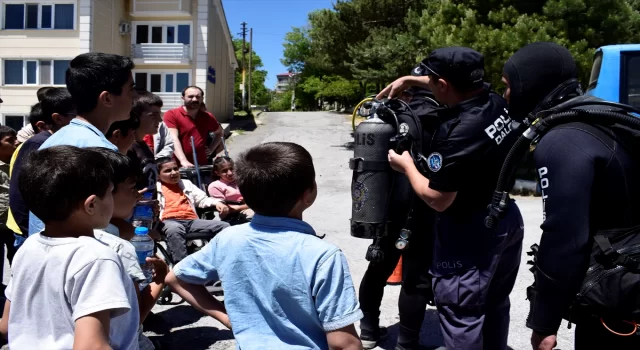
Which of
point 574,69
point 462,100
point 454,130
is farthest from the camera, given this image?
point 462,100

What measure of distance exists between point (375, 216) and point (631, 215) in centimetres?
155

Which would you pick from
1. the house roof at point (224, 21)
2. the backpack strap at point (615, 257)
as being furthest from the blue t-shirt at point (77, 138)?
the house roof at point (224, 21)

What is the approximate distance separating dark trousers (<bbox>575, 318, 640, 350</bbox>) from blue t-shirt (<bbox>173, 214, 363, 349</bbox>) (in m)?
0.96

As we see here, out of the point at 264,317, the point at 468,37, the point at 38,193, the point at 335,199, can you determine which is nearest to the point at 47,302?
the point at 38,193

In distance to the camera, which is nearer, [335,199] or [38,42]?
[335,199]

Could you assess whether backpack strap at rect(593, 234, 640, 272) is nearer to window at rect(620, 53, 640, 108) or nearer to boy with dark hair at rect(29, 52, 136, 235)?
boy with dark hair at rect(29, 52, 136, 235)

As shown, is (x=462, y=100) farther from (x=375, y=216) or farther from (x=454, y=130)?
(x=375, y=216)

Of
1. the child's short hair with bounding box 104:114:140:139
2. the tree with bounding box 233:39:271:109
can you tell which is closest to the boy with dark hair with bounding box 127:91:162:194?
the child's short hair with bounding box 104:114:140:139

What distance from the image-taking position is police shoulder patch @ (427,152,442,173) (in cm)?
269

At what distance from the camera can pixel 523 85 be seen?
94.6 inches

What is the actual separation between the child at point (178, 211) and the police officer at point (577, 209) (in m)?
3.42

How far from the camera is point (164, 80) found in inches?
1088

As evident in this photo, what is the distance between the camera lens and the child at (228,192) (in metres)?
5.55

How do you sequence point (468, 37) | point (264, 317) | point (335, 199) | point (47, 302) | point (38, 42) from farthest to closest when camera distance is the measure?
point (38, 42), point (468, 37), point (335, 199), point (264, 317), point (47, 302)
